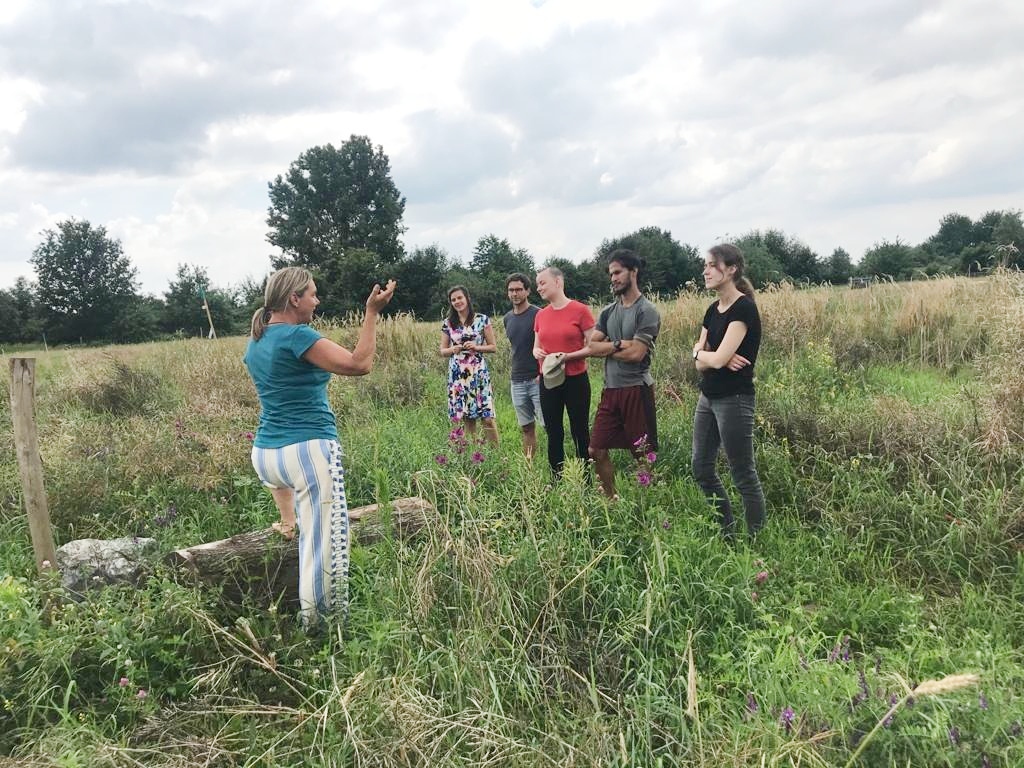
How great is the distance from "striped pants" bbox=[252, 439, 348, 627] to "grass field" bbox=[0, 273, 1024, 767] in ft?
0.63

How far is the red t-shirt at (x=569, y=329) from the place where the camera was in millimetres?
4164

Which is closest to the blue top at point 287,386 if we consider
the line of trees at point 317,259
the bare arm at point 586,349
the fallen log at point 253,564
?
the fallen log at point 253,564

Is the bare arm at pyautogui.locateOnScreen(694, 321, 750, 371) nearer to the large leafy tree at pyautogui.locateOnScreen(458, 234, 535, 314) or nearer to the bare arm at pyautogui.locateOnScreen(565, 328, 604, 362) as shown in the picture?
the bare arm at pyautogui.locateOnScreen(565, 328, 604, 362)

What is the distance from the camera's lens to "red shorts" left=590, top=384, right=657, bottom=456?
12.7 feet

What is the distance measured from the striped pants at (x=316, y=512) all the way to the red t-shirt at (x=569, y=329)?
193 cm

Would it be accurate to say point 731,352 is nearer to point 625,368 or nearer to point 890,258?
point 625,368

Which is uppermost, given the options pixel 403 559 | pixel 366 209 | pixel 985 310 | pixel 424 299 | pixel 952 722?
pixel 366 209

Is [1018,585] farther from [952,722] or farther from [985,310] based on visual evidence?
[985,310]

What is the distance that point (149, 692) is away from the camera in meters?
2.31

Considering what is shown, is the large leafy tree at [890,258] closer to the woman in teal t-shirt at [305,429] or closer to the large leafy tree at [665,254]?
the large leafy tree at [665,254]

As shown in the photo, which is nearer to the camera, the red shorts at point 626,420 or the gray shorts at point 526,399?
the red shorts at point 626,420

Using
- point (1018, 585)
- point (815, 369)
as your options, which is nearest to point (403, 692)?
point (1018, 585)

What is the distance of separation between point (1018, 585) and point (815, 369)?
382 centimetres

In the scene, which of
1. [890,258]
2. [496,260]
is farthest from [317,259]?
[890,258]
